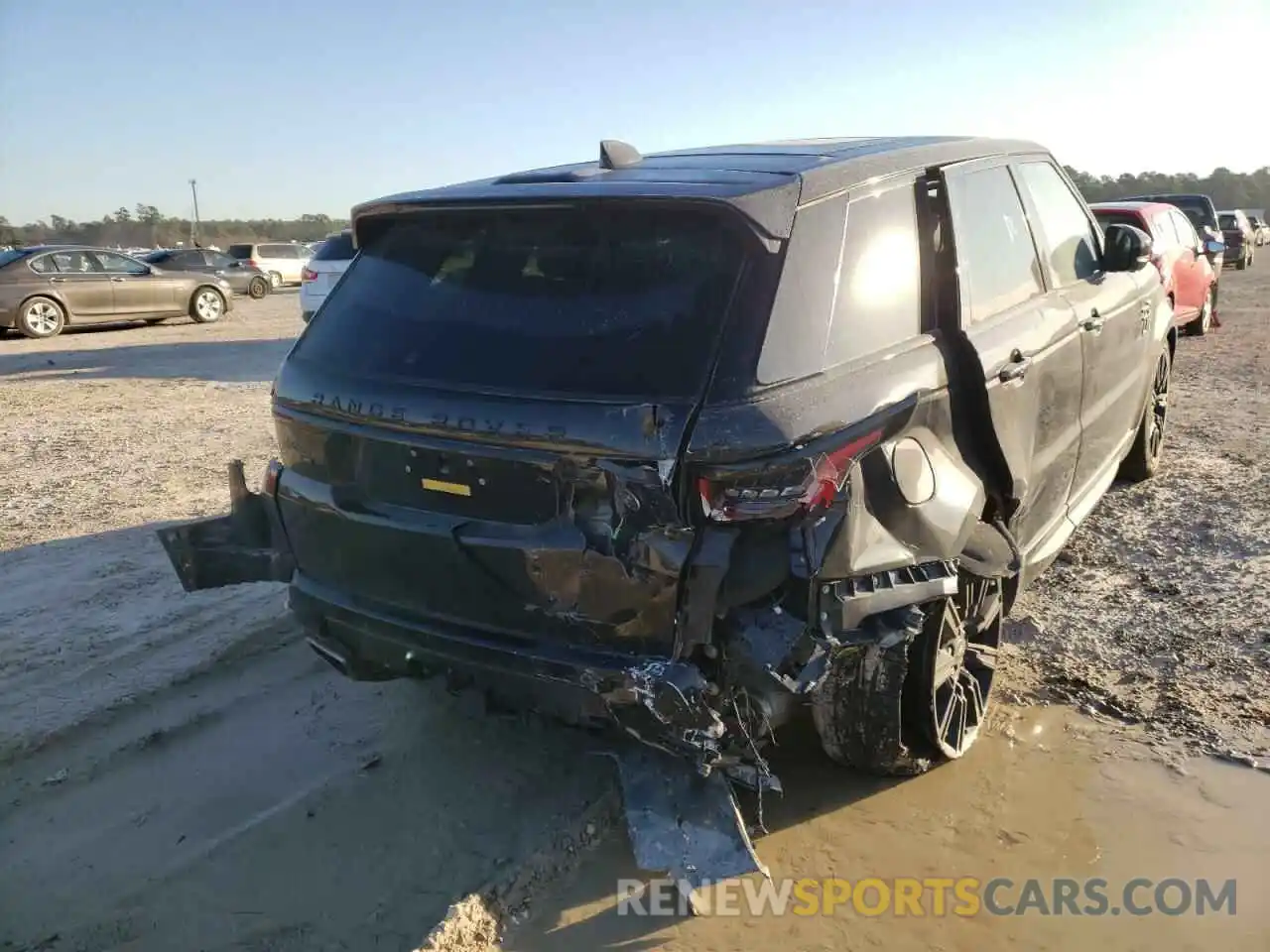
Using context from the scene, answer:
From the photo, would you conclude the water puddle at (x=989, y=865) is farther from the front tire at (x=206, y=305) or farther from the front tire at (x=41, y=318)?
the front tire at (x=206, y=305)

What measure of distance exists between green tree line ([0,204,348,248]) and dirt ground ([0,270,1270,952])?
57158 mm

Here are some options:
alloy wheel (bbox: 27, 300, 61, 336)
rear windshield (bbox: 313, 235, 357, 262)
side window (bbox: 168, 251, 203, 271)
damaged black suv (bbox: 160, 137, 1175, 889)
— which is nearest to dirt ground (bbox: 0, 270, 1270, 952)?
damaged black suv (bbox: 160, 137, 1175, 889)

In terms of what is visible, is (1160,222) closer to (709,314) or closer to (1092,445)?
(1092,445)

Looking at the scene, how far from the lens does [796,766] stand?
330 cm

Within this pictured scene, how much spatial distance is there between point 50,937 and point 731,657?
1951mm

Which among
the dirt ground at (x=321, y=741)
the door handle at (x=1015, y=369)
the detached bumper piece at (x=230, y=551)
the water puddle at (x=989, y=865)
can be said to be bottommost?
the water puddle at (x=989, y=865)

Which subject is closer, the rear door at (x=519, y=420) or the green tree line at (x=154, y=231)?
the rear door at (x=519, y=420)

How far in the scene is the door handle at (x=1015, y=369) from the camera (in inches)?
123

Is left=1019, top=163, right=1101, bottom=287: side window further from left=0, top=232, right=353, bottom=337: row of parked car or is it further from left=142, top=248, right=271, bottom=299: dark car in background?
left=142, top=248, right=271, bottom=299: dark car in background

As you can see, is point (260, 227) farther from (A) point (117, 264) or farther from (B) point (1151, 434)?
(B) point (1151, 434)

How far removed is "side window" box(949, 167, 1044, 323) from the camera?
10.6ft

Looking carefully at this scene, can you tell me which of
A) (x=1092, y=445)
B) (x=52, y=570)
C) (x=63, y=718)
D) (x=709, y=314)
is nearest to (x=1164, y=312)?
(x=1092, y=445)

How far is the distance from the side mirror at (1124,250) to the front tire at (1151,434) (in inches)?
54.3

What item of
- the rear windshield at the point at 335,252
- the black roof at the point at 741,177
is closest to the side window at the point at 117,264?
the rear windshield at the point at 335,252
